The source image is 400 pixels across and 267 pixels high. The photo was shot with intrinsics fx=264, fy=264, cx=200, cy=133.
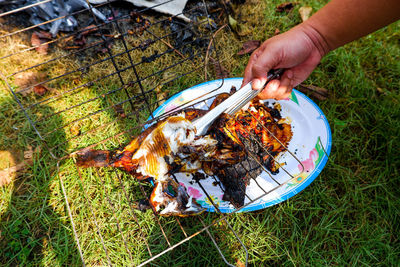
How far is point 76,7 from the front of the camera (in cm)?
331

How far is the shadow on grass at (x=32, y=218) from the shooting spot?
1.92 m

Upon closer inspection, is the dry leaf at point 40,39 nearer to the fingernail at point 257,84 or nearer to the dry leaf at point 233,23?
the dry leaf at point 233,23

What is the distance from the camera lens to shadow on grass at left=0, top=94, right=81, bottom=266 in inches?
75.7

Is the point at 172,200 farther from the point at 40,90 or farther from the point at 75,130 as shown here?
the point at 40,90

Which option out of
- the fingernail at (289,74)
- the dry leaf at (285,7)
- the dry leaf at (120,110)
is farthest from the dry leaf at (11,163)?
the dry leaf at (285,7)

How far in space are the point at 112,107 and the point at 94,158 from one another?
861mm

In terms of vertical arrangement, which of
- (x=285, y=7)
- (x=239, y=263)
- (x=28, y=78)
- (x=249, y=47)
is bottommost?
(x=239, y=263)

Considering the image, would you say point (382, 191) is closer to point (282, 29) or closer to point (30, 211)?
point (282, 29)

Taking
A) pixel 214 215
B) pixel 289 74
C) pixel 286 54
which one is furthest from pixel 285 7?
pixel 214 215

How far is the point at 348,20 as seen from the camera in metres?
1.77

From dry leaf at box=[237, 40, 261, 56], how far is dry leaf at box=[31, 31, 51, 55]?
2.26m

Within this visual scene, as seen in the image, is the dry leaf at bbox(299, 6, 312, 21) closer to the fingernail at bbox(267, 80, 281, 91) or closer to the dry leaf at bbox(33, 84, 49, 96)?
the fingernail at bbox(267, 80, 281, 91)

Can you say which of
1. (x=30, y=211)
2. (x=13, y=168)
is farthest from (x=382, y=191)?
(x=13, y=168)

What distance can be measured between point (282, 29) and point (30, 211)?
3235 mm
